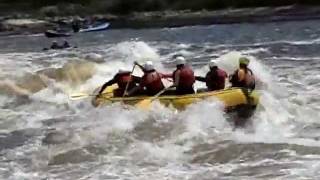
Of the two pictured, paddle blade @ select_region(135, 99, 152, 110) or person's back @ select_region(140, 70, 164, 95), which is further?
person's back @ select_region(140, 70, 164, 95)

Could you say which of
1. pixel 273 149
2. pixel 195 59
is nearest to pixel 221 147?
pixel 273 149

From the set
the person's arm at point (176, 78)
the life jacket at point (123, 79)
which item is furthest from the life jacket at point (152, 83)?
the life jacket at point (123, 79)

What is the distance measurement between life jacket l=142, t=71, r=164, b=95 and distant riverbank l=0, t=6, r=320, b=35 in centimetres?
3321

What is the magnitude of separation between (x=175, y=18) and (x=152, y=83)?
42.8 meters

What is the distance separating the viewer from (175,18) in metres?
58.0

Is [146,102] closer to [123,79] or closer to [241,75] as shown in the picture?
[123,79]

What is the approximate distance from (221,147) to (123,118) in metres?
2.86

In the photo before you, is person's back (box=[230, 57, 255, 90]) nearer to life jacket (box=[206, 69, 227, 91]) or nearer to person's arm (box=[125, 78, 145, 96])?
life jacket (box=[206, 69, 227, 91])

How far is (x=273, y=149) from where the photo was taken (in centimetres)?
1257

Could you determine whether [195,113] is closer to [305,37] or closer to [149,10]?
[305,37]

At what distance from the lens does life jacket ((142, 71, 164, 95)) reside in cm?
1553

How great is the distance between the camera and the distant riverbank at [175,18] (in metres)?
51.0

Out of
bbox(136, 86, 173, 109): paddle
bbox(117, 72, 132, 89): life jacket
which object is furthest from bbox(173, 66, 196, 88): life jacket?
bbox(117, 72, 132, 89): life jacket

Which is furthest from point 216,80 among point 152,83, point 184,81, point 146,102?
point 146,102
